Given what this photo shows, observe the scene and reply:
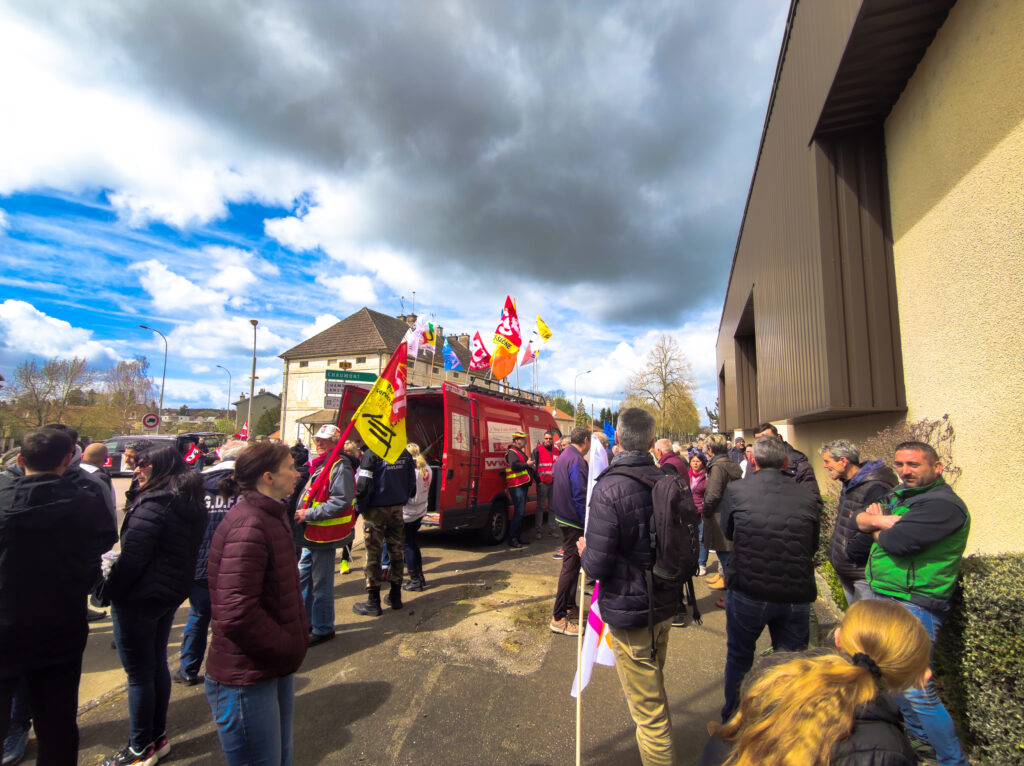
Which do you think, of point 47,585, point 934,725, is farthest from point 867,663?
point 47,585

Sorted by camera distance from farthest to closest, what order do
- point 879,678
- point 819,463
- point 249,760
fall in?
point 819,463 < point 249,760 < point 879,678

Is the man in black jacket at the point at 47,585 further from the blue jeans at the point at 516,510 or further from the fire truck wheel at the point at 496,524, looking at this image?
the blue jeans at the point at 516,510

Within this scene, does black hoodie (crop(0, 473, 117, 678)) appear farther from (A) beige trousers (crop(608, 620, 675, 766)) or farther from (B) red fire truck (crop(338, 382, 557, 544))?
(B) red fire truck (crop(338, 382, 557, 544))

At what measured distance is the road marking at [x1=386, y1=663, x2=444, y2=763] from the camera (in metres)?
2.94

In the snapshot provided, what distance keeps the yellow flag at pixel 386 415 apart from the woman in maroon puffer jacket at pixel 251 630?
236cm

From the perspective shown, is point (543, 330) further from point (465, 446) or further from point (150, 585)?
point (150, 585)

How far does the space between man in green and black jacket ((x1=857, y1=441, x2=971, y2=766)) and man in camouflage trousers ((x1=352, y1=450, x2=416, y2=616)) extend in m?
4.21

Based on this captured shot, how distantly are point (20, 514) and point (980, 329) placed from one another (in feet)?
20.9

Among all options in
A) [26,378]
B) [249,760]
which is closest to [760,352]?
[249,760]

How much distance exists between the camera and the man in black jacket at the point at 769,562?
2.88 m

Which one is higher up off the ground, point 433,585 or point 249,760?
point 249,760

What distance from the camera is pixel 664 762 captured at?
241cm

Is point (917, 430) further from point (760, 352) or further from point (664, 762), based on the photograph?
point (760, 352)

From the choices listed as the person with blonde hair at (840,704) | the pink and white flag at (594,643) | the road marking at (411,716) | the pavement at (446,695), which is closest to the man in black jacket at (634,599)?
the pink and white flag at (594,643)
